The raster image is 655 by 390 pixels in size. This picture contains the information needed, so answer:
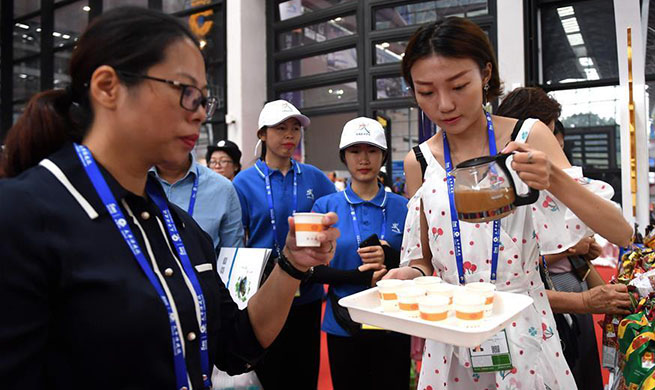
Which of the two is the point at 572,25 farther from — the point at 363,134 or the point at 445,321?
the point at 445,321

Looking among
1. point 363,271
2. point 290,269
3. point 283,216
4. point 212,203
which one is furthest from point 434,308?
point 283,216

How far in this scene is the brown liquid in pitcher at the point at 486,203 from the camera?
127 centimetres

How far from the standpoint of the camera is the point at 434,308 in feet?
4.01

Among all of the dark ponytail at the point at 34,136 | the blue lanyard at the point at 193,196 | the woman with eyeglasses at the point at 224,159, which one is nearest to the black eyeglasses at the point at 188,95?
the dark ponytail at the point at 34,136

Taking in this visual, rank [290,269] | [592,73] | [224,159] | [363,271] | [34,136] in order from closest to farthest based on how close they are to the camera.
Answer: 1. [34,136]
2. [290,269]
3. [363,271]
4. [224,159]
5. [592,73]

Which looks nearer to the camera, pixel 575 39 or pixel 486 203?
pixel 486 203

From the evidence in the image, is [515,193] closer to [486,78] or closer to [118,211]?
[486,78]

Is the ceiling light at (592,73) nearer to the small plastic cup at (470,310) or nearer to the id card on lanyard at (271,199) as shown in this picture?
the id card on lanyard at (271,199)

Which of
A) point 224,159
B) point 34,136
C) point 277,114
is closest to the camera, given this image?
point 34,136

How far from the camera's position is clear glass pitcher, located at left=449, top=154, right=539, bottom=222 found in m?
1.25

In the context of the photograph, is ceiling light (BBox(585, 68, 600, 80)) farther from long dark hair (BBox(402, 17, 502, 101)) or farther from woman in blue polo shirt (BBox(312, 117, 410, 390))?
long dark hair (BBox(402, 17, 502, 101))

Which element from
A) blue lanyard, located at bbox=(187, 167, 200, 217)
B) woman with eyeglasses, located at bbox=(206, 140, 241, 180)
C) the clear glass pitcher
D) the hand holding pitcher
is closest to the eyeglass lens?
the clear glass pitcher

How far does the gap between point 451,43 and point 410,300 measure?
72 cm

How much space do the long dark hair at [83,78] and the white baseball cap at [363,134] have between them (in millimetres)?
1738
